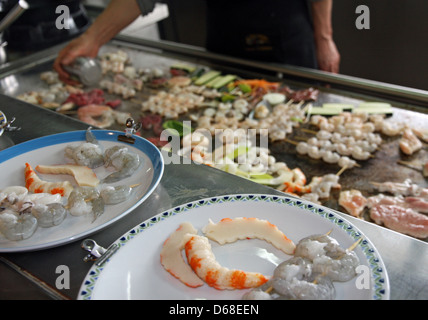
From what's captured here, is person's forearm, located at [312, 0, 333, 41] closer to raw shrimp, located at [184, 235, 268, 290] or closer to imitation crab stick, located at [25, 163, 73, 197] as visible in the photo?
imitation crab stick, located at [25, 163, 73, 197]

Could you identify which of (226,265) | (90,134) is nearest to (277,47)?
(90,134)

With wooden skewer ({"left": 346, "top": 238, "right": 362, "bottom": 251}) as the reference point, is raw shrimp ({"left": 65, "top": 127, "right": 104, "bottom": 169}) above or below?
above

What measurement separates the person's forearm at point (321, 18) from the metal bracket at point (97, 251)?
10.5 feet

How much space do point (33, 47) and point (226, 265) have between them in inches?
144

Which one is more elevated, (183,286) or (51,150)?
(51,150)

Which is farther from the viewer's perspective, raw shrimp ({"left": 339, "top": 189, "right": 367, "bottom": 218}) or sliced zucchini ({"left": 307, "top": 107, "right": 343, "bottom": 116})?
sliced zucchini ({"left": 307, "top": 107, "right": 343, "bottom": 116})

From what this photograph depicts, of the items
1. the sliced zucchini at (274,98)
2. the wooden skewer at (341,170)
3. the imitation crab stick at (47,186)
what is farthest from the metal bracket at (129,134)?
the sliced zucchini at (274,98)

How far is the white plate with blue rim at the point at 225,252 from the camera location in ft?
3.85

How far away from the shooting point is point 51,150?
6.39ft

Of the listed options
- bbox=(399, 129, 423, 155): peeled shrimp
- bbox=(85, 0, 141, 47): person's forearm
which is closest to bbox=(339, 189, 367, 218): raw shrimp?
bbox=(399, 129, 423, 155): peeled shrimp

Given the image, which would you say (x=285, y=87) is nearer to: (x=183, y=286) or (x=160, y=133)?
(x=160, y=133)

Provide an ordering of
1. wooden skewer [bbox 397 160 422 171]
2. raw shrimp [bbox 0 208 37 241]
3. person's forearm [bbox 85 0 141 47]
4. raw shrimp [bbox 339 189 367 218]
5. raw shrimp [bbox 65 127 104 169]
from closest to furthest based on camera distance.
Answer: raw shrimp [bbox 0 208 37 241]
raw shrimp [bbox 65 127 104 169]
raw shrimp [bbox 339 189 367 218]
wooden skewer [bbox 397 160 422 171]
person's forearm [bbox 85 0 141 47]

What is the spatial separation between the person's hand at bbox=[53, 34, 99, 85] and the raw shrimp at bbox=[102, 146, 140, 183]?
198cm

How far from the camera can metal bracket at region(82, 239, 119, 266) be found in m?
1.30
